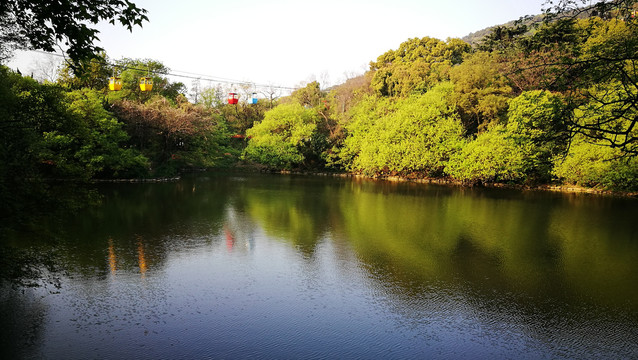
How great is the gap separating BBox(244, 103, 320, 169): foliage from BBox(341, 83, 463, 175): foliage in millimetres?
5016

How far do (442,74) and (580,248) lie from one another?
74.4ft

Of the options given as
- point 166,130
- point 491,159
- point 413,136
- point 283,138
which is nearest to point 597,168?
point 491,159

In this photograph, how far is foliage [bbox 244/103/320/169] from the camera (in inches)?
1352

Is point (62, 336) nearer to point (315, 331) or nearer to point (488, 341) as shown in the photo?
point (315, 331)

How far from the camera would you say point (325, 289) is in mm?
7008

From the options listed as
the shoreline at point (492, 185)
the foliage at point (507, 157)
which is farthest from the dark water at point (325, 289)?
the foliage at point (507, 157)

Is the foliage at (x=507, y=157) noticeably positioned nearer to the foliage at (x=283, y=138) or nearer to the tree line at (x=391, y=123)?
the tree line at (x=391, y=123)

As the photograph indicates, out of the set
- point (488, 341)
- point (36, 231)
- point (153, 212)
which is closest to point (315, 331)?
point (488, 341)

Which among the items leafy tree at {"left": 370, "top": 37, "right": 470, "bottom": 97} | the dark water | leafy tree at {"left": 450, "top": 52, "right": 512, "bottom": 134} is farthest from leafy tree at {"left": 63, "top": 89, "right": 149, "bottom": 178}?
leafy tree at {"left": 450, "top": 52, "right": 512, "bottom": 134}

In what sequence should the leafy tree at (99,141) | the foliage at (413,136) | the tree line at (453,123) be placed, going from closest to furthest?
the leafy tree at (99,141), the tree line at (453,123), the foliage at (413,136)

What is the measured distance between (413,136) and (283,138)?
1184cm

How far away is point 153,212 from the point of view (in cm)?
1352

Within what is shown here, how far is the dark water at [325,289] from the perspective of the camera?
5.08 metres

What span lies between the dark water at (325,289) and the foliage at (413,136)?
47.0ft
